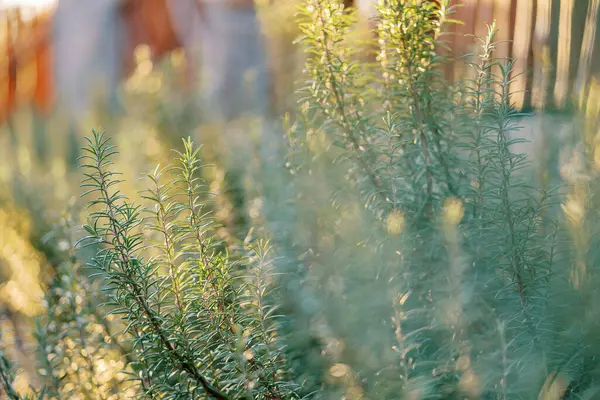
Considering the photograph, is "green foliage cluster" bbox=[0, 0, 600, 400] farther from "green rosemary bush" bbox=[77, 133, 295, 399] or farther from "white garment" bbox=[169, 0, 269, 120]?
"white garment" bbox=[169, 0, 269, 120]

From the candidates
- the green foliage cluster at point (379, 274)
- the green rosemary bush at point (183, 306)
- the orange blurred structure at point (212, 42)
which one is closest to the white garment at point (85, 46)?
the orange blurred structure at point (212, 42)

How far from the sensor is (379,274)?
0.77 metres

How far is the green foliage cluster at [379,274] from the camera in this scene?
0.68 m

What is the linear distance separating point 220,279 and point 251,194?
1.98ft

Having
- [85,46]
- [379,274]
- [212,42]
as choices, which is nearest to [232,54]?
[212,42]

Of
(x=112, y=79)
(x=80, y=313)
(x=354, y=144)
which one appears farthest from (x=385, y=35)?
(x=112, y=79)

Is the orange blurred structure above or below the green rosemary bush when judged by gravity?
above

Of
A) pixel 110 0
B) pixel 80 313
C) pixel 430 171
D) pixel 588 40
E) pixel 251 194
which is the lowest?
pixel 80 313

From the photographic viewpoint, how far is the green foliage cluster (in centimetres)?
68

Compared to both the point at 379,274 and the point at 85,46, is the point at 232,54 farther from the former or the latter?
the point at 379,274

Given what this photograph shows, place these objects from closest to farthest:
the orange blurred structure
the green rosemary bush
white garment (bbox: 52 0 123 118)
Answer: the green rosemary bush < the orange blurred structure < white garment (bbox: 52 0 123 118)

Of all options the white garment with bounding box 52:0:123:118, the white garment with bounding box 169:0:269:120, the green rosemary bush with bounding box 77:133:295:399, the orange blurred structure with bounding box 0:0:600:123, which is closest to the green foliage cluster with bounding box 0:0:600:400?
the green rosemary bush with bounding box 77:133:295:399

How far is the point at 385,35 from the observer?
0.87 meters

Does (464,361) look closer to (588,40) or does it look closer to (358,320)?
(358,320)
